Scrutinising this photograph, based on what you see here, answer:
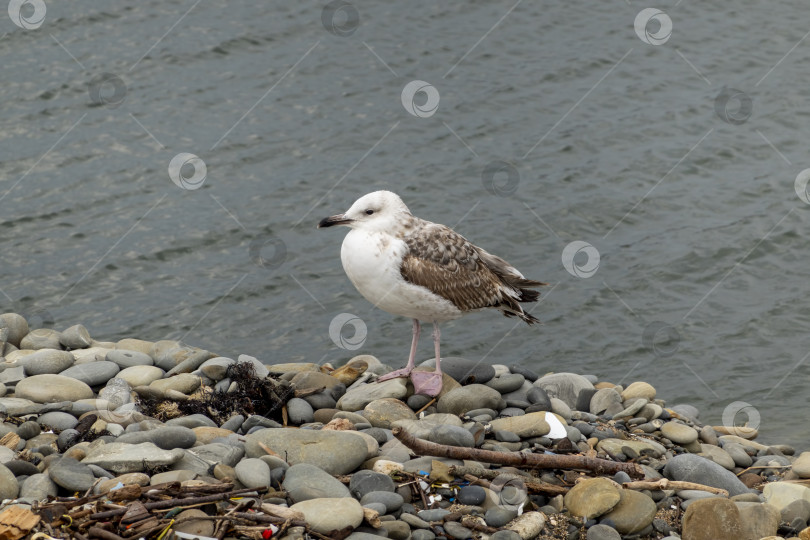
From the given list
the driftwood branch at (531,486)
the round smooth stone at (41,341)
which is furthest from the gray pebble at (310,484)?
the round smooth stone at (41,341)

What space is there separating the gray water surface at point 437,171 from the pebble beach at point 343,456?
199cm

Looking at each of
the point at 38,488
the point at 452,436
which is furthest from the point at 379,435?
the point at 38,488

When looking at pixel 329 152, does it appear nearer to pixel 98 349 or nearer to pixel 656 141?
pixel 656 141

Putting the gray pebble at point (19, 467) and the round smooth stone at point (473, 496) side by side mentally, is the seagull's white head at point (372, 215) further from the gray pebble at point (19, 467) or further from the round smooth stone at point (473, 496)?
the gray pebble at point (19, 467)

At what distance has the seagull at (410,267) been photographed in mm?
7387

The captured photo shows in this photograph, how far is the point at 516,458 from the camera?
20.4 ft

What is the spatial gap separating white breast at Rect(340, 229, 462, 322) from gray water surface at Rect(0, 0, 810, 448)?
2373 mm

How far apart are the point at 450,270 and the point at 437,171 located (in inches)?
209

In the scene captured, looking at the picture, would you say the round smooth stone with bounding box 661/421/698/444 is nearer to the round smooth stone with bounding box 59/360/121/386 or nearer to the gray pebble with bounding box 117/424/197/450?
the gray pebble with bounding box 117/424/197/450

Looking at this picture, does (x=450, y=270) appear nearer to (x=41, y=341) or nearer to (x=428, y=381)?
(x=428, y=381)

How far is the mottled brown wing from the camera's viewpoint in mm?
7512

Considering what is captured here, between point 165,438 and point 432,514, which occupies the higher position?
point 165,438

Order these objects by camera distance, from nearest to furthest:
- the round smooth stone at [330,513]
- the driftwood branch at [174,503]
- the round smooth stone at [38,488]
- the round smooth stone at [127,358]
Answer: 1. the driftwood branch at [174,503]
2. the round smooth stone at [330,513]
3. the round smooth stone at [38,488]
4. the round smooth stone at [127,358]

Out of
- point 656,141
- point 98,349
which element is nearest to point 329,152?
point 656,141
